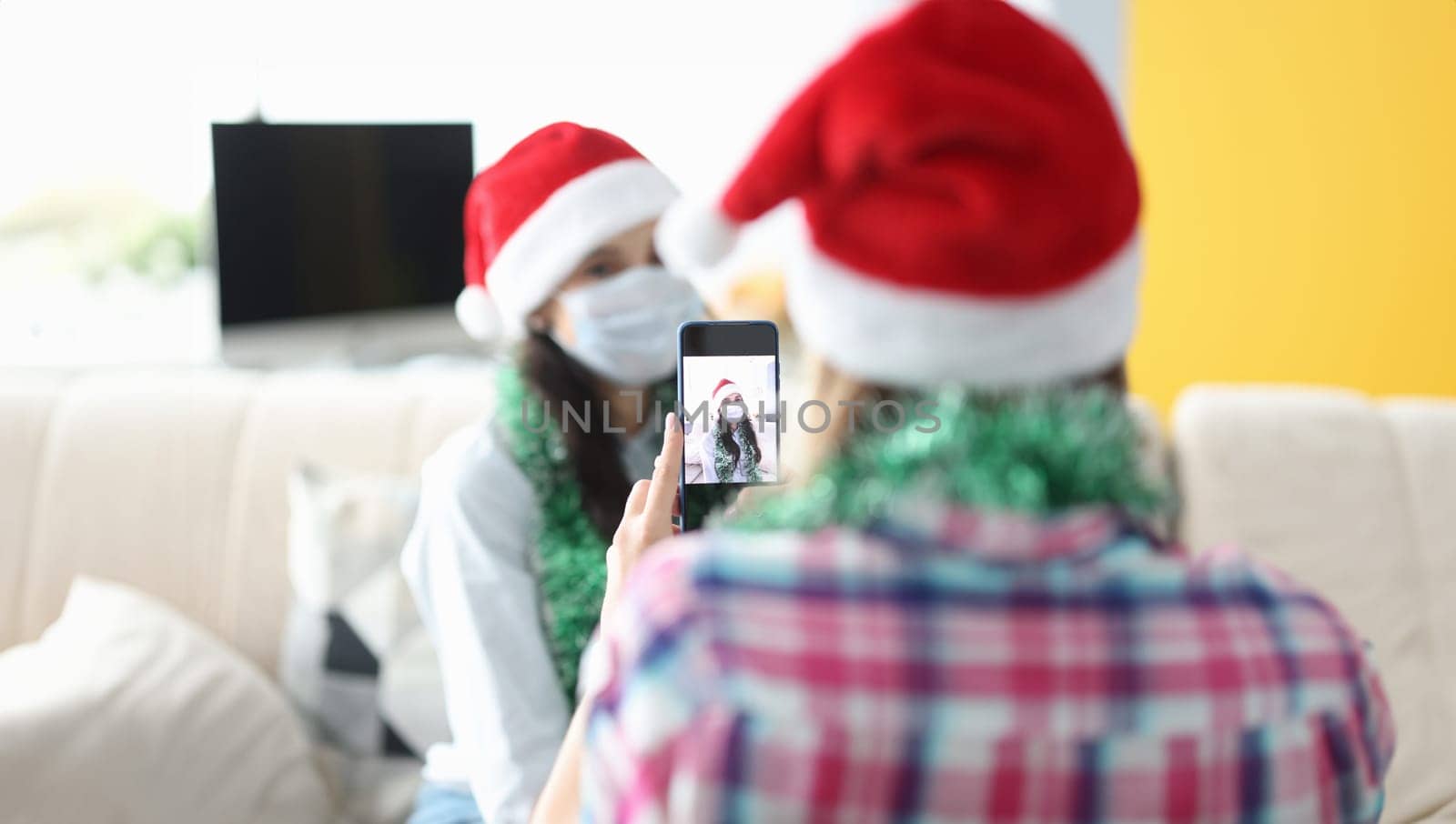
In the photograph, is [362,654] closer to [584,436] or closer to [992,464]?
[584,436]

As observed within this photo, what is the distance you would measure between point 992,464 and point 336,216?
78.0 inches

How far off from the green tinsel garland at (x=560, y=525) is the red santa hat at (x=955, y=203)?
62 cm

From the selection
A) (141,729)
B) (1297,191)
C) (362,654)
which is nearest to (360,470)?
(362,654)

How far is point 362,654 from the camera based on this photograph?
58.2 inches

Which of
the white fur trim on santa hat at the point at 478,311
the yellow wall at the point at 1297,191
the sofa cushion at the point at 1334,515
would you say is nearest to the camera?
the white fur trim on santa hat at the point at 478,311

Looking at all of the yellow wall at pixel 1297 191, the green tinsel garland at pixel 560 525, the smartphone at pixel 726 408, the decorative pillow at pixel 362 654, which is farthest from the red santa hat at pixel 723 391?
the yellow wall at pixel 1297 191

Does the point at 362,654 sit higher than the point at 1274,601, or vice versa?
the point at 1274,601

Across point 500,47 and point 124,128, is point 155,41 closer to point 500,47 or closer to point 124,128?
point 124,128

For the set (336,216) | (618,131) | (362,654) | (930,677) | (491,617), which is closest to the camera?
(930,677)

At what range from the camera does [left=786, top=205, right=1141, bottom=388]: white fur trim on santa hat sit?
1.69ft

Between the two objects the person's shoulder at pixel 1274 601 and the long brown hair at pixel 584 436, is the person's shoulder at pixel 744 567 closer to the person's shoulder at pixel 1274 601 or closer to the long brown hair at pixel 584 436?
the person's shoulder at pixel 1274 601

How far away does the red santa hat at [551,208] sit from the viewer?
3.88 ft

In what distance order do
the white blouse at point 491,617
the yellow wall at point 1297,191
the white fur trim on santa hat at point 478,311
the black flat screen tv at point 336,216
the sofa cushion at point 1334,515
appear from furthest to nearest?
the black flat screen tv at point 336,216
the yellow wall at point 1297,191
the sofa cushion at point 1334,515
the white fur trim on santa hat at point 478,311
the white blouse at point 491,617

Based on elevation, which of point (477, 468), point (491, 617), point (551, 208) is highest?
point (551, 208)
